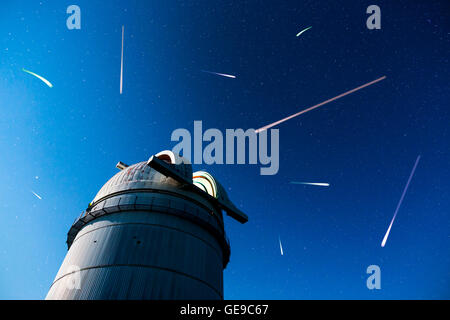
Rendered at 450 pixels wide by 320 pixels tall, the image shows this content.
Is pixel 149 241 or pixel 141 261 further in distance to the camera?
pixel 149 241

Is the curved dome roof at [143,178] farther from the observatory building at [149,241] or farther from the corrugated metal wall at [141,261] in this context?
the corrugated metal wall at [141,261]

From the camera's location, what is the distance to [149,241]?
50.1 feet

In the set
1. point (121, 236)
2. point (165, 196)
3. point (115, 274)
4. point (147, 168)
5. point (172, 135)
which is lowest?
point (115, 274)

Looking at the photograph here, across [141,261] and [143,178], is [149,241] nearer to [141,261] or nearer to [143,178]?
[141,261]

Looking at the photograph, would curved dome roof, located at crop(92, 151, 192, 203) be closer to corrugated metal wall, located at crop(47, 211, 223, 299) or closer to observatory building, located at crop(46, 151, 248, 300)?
observatory building, located at crop(46, 151, 248, 300)

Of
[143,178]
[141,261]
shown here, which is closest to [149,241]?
[141,261]

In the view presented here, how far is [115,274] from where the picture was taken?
1369 centimetres

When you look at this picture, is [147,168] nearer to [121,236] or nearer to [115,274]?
[121,236]

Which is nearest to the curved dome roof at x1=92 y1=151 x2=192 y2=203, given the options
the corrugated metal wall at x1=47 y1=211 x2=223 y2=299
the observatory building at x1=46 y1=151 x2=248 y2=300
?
the observatory building at x1=46 y1=151 x2=248 y2=300
